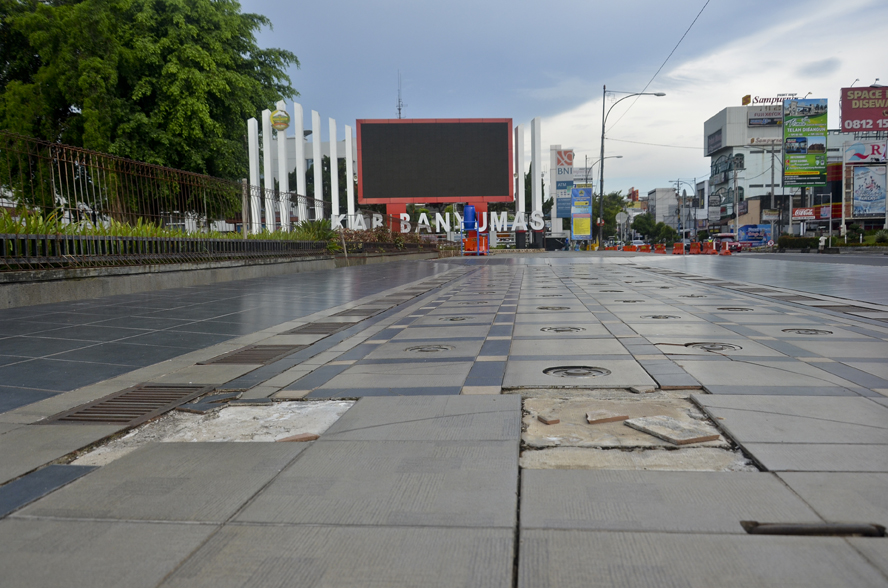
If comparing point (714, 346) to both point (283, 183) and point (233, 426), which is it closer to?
point (233, 426)

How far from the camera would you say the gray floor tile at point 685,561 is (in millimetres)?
1812

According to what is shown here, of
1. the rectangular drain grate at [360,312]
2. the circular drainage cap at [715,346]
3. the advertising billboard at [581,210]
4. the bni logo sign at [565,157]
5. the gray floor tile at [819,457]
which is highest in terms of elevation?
the bni logo sign at [565,157]

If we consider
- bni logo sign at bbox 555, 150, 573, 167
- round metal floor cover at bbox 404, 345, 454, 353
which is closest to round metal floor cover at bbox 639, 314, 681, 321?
round metal floor cover at bbox 404, 345, 454, 353

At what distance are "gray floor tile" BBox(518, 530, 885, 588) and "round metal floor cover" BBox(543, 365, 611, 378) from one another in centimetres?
245

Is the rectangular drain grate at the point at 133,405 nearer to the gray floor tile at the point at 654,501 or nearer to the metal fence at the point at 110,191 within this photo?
the gray floor tile at the point at 654,501

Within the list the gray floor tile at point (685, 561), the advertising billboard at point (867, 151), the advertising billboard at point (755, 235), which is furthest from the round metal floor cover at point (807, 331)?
the advertising billboard at point (755, 235)

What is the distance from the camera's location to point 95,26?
81.4 ft

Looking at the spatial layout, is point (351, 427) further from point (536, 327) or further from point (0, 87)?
point (0, 87)

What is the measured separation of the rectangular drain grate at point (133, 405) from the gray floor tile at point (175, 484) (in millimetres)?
668

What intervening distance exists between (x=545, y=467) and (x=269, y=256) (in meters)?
16.2

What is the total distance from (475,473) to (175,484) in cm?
125

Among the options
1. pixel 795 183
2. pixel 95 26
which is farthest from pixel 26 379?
pixel 795 183

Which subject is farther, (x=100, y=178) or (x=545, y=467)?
(x=100, y=178)

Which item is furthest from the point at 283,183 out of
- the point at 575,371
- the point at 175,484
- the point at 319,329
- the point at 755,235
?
the point at 755,235
